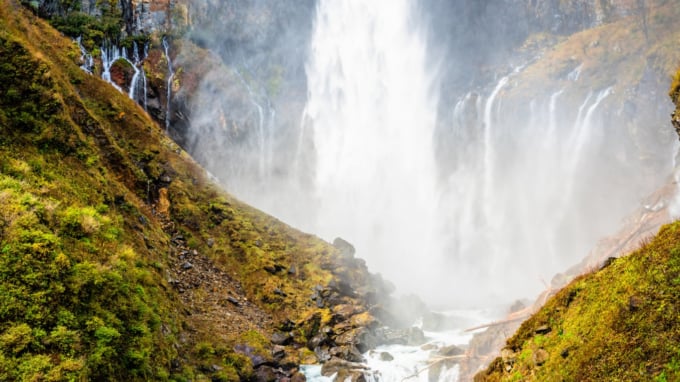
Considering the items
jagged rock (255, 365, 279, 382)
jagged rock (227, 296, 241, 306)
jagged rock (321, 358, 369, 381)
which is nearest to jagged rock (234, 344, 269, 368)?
jagged rock (255, 365, 279, 382)

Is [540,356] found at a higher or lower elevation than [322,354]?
lower

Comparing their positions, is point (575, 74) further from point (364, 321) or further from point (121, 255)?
point (121, 255)

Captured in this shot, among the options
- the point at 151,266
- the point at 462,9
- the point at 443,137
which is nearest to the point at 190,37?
the point at 443,137

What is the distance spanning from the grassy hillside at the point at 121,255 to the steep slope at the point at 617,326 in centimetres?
784

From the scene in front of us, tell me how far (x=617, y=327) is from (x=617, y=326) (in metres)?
0.01

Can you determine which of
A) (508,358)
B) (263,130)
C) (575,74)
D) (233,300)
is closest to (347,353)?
(233,300)

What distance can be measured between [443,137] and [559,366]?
62.2m

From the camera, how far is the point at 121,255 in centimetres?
1024

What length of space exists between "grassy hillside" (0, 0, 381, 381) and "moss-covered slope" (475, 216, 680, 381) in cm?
787

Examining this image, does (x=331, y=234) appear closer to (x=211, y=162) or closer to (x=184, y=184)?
(x=211, y=162)

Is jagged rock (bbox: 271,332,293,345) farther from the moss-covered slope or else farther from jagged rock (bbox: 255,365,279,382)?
the moss-covered slope

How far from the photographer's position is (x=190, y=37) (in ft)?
175

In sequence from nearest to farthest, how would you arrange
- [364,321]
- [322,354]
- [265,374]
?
[265,374], [322,354], [364,321]

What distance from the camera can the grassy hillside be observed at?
6.92m
